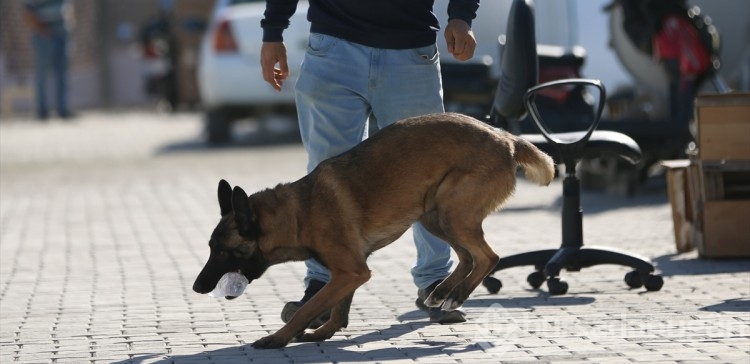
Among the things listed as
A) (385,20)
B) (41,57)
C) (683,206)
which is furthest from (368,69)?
(41,57)

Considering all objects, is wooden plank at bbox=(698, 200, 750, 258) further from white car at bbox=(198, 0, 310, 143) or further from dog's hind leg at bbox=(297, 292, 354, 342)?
white car at bbox=(198, 0, 310, 143)

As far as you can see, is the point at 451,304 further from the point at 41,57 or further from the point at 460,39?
the point at 41,57

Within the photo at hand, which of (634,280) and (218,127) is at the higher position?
(218,127)

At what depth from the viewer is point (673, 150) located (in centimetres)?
1200

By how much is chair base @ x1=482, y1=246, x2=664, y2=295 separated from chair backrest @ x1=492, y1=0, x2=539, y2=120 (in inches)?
29.5

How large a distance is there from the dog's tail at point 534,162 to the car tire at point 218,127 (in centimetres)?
1279

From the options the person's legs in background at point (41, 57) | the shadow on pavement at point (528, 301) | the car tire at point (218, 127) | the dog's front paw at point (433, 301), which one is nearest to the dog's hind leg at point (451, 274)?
the dog's front paw at point (433, 301)

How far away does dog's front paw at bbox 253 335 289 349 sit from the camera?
20.3 feet

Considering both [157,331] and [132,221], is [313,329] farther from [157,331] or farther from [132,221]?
[132,221]

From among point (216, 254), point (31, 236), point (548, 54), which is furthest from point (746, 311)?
point (31, 236)

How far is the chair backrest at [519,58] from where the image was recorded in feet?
26.4

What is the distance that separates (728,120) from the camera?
8656 millimetres

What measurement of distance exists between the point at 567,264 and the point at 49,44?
18973mm

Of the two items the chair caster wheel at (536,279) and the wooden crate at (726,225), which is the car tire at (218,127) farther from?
the chair caster wheel at (536,279)
